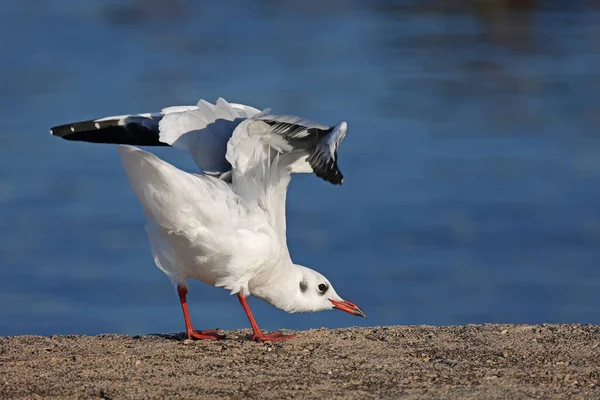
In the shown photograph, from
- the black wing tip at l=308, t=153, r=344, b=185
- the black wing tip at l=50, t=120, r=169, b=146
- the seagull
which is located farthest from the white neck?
the black wing tip at l=50, t=120, r=169, b=146

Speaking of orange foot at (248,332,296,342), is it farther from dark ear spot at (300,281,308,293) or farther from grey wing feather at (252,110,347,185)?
grey wing feather at (252,110,347,185)

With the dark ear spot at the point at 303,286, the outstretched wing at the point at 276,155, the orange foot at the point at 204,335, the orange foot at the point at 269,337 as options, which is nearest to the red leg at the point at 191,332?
the orange foot at the point at 204,335

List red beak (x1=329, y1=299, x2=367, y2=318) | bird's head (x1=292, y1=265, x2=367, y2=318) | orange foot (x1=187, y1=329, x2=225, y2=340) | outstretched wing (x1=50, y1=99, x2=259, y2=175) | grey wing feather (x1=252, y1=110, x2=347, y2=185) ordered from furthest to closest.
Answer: red beak (x1=329, y1=299, x2=367, y2=318)
bird's head (x1=292, y1=265, x2=367, y2=318)
outstretched wing (x1=50, y1=99, x2=259, y2=175)
orange foot (x1=187, y1=329, x2=225, y2=340)
grey wing feather (x1=252, y1=110, x2=347, y2=185)

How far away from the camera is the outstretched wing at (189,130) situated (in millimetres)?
7930

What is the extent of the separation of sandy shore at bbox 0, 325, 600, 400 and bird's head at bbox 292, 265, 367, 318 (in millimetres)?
675

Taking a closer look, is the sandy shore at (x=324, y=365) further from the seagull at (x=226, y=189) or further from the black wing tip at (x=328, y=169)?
the black wing tip at (x=328, y=169)

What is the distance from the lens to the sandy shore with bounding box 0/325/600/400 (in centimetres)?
623

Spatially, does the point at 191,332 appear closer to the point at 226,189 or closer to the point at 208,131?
the point at 226,189

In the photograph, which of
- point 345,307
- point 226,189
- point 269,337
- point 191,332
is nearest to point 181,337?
point 191,332

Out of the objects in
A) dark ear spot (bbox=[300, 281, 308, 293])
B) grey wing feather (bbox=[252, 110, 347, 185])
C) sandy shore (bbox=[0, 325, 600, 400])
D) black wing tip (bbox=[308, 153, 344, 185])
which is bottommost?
sandy shore (bbox=[0, 325, 600, 400])

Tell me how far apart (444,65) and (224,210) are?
1619 centimetres

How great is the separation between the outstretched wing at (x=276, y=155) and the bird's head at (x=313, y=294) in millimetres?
419

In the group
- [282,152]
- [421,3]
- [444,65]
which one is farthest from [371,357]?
[421,3]

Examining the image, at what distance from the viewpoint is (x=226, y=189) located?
7758mm
